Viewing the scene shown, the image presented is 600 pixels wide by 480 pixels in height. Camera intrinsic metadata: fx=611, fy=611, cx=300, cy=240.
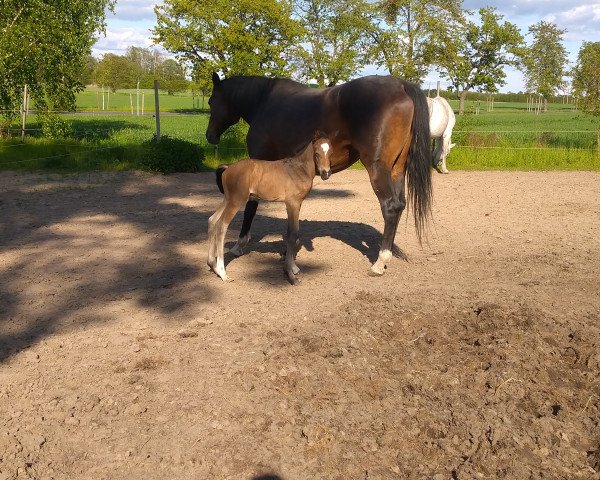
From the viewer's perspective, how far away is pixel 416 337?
4.55 metres

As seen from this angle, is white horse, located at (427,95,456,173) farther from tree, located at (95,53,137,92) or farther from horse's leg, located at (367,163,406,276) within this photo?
tree, located at (95,53,137,92)

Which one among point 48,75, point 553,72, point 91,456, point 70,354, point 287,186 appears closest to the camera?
Answer: point 91,456

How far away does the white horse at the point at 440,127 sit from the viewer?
14.1 m

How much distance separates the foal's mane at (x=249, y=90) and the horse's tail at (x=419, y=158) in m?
1.45

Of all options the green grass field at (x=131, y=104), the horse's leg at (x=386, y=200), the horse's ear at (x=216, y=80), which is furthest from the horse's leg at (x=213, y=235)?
the green grass field at (x=131, y=104)

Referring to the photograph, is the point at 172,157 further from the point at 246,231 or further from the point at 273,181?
the point at 273,181

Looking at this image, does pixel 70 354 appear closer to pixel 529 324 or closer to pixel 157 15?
pixel 529 324

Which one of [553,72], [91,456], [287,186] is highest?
[553,72]

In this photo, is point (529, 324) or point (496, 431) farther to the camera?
point (529, 324)

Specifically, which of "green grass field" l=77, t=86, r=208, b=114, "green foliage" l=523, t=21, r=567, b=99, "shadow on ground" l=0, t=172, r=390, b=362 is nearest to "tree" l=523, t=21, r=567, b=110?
"green foliage" l=523, t=21, r=567, b=99

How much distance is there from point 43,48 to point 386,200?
10.1m

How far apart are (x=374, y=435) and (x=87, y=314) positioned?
2.85 meters

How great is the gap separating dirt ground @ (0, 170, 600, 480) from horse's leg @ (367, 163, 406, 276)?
182 millimetres

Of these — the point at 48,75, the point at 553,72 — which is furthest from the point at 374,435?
the point at 553,72
